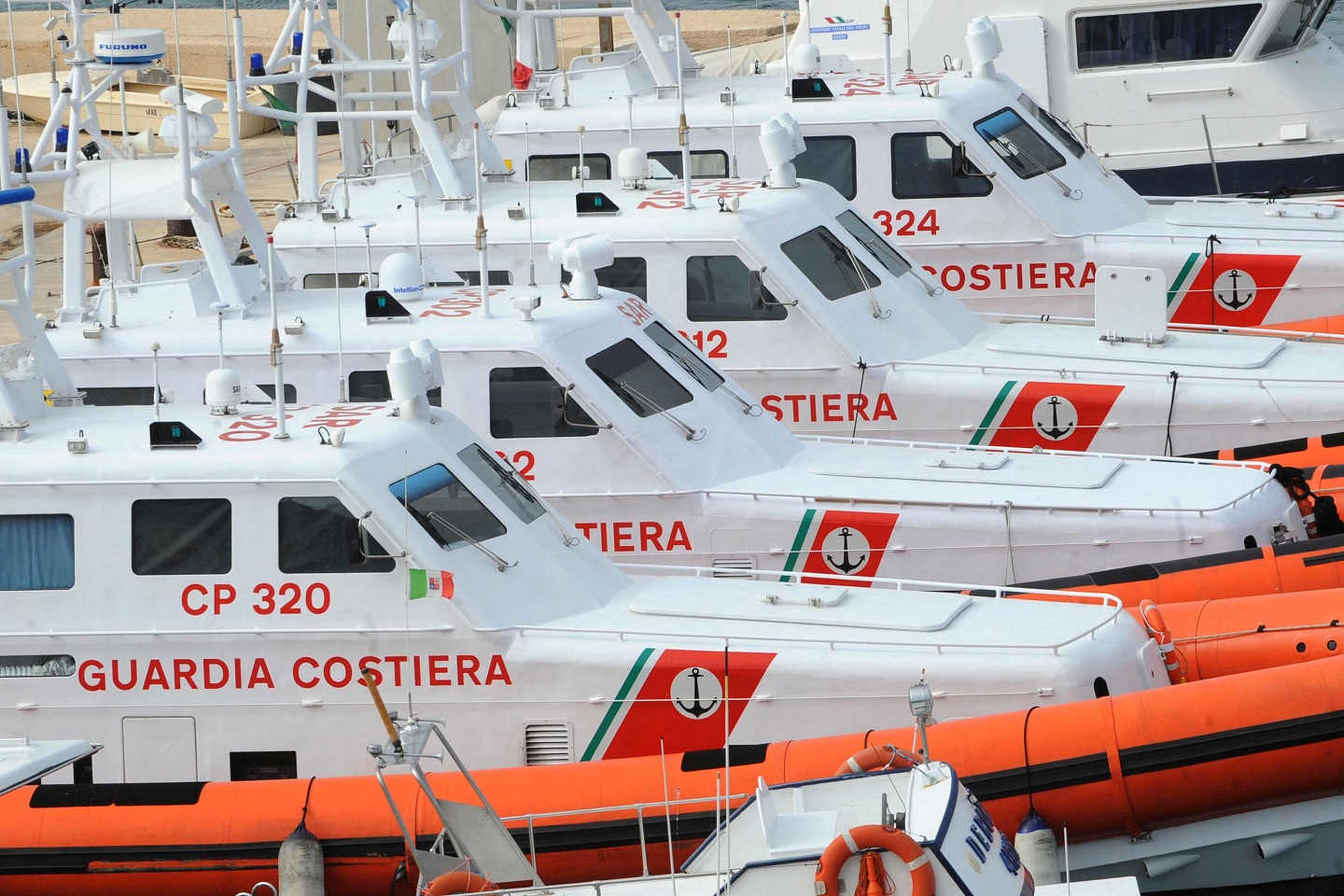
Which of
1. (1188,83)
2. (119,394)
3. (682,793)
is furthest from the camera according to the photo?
(1188,83)

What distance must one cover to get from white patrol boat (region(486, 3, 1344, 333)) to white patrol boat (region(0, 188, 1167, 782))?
15.8 ft

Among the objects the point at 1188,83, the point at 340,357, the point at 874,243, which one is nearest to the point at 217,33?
the point at 1188,83

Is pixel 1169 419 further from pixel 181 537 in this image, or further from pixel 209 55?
pixel 209 55

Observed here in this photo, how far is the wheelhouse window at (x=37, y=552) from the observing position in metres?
7.46

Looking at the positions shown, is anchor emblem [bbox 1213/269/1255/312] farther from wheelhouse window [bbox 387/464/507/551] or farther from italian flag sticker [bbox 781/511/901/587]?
wheelhouse window [bbox 387/464/507/551]

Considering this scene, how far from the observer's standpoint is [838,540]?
29.7ft

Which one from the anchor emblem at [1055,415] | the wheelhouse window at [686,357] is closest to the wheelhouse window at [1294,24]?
the anchor emblem at [1055,415]

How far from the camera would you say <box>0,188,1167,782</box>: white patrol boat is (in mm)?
7359

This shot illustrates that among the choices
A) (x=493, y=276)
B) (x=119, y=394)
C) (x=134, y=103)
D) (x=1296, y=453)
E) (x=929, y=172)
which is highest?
(x=134, y=103)

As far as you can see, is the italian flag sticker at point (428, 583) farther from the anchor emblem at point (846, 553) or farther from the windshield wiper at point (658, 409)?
the anchor emblem at point (846, 553)

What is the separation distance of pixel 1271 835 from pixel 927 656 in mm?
1340

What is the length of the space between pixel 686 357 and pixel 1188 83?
8165 mm

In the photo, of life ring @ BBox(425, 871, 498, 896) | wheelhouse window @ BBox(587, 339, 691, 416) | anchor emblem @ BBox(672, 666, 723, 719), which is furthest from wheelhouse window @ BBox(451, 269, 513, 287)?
life ring @ BBox(425, 871, 498, 896)

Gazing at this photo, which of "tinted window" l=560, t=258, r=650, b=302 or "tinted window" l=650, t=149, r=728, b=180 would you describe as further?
"tinted window" l=650, t=149, r=728, b=180
